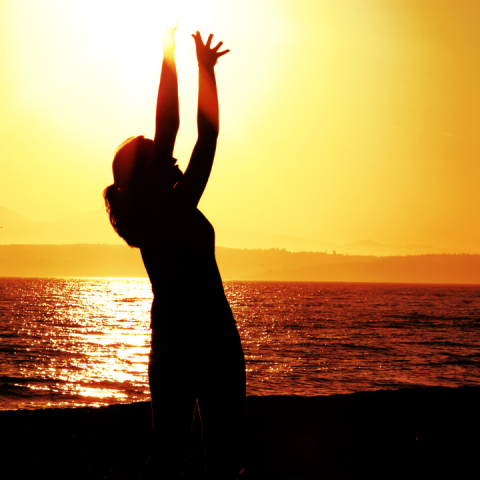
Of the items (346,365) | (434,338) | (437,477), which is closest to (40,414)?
(437,477)

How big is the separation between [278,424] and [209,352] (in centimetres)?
725

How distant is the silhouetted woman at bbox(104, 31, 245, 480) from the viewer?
1.96m

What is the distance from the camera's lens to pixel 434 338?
4456 centimetres

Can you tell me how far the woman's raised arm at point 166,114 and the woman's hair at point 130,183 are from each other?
7.0 inches

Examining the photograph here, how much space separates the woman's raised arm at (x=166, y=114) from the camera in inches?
75.9

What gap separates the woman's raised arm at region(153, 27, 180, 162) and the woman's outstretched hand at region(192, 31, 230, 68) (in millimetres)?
275

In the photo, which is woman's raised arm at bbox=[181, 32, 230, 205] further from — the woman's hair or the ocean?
the ocean

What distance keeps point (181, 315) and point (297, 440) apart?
21.0 feet

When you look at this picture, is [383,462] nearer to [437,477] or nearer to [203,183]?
[437,477]

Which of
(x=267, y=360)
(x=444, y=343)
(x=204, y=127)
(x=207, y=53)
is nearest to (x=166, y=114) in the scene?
(x=204, y=127)

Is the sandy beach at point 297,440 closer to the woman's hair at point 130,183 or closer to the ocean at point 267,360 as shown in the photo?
the woman's hair at point 130,183

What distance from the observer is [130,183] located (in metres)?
2.10

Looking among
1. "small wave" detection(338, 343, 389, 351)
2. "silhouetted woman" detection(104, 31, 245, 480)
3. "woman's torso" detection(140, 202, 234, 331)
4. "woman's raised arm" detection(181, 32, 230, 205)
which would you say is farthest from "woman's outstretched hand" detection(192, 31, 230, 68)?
"small wave" detection(338, 343, 389, 351)

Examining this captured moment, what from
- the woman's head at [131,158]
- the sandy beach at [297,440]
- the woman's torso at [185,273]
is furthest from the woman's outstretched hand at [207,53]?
the sandy beach at [297,440]
